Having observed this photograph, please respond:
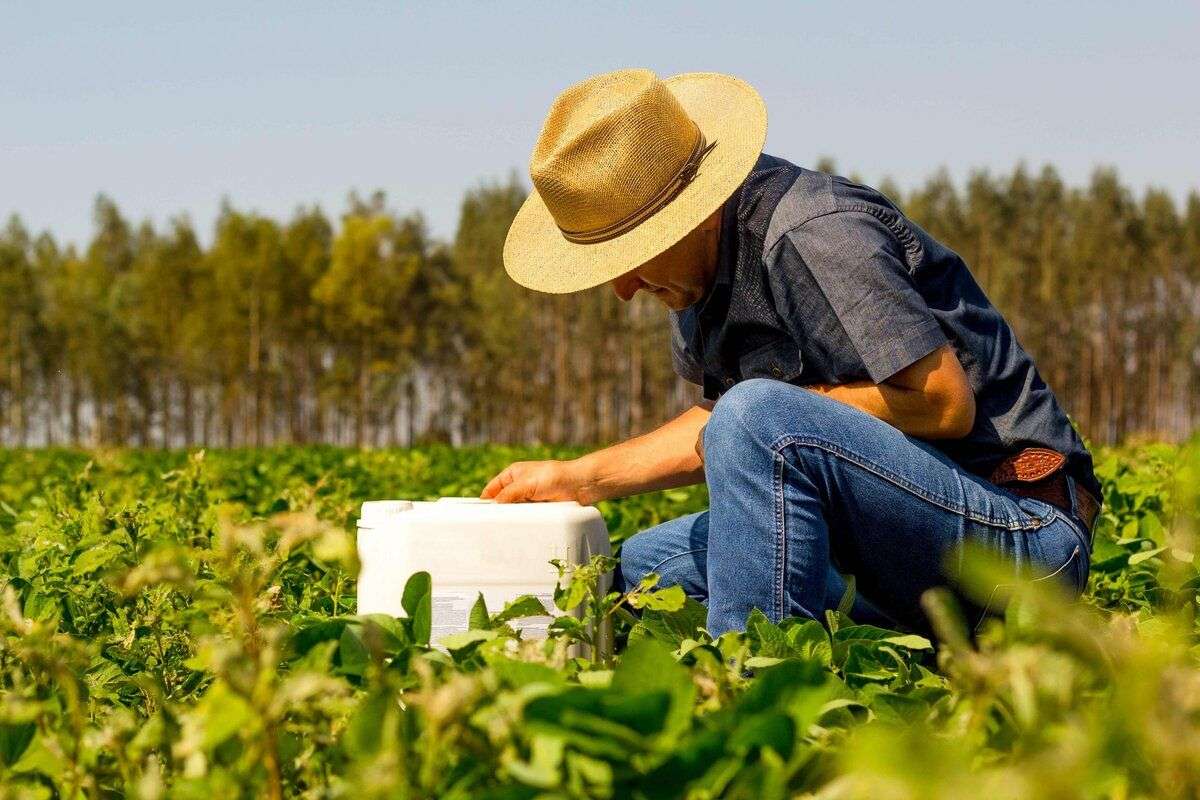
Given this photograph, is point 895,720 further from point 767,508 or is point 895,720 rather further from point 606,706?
point 767,508

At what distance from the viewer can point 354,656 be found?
157cm

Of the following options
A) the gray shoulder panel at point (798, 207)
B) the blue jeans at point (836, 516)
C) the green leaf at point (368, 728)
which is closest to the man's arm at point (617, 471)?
the blue jeans at point (836, 516)

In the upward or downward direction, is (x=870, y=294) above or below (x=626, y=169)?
below

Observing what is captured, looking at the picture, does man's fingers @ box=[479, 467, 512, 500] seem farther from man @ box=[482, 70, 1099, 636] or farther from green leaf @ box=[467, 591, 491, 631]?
green leaf @ box=[467, 591, 491, 631]

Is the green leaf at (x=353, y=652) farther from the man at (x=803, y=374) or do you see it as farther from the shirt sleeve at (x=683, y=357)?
the shirt sleeve at (x=683, y=357)

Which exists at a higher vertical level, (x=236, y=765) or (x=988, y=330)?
(x=988, y=330)

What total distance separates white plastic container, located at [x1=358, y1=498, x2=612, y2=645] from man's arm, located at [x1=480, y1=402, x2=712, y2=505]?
28 centimetres

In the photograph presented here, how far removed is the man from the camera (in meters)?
2.62

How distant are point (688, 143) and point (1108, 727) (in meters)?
2.33

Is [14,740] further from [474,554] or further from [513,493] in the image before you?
[513,493]

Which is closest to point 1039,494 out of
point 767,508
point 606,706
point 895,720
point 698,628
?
point 767,508

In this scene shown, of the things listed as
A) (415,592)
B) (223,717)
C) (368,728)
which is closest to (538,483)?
(415,592)

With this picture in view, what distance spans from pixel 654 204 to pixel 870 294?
1.87ft

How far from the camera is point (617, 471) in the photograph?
3.09 m
